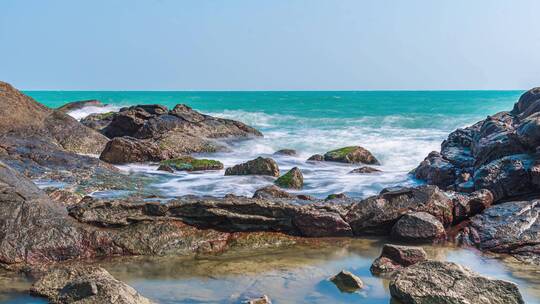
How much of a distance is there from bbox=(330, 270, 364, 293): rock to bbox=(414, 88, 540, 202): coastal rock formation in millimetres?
6199

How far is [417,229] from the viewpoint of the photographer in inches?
334

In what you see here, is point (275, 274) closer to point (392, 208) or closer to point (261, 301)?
point (261, 301)

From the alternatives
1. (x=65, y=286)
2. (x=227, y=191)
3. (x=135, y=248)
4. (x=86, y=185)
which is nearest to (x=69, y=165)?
(x=86, y=185)

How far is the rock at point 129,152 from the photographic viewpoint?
61.5 feet

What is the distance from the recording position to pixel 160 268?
707cm

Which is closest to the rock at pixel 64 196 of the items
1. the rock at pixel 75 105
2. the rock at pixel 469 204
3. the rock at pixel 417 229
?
the rock at pixel 417 229

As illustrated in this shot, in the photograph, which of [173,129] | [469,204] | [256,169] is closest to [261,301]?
[469,204]

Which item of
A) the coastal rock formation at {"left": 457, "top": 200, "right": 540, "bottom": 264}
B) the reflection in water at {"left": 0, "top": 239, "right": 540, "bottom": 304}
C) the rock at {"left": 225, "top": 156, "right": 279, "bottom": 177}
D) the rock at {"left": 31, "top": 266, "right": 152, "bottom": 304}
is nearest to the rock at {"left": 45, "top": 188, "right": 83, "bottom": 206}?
the reflection in water at {"left": 0, "top": 239, "right": 540, "bottom": 304}

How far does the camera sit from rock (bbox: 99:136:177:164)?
18750 millimetres

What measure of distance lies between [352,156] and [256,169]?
6.01m

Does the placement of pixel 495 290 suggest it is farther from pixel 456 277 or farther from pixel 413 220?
pixel 413 220

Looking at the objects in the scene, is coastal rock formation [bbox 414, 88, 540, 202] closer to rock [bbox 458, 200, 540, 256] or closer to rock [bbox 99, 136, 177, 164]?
rock [bbox 458, 200, 540, 256]

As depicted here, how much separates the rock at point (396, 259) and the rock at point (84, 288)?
2.99 meters

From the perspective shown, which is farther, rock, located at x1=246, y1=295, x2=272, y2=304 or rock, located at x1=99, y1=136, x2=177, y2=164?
rock, located at x1=99, y1=136, x2=177, y2=164
